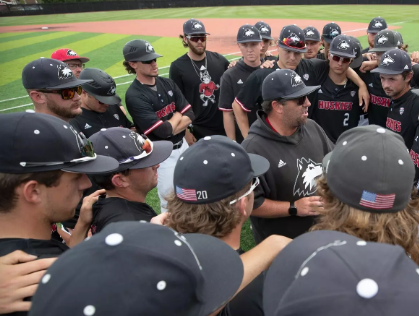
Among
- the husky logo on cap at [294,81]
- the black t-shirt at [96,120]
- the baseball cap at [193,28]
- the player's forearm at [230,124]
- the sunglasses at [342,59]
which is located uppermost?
the baseball cap at [193,28]

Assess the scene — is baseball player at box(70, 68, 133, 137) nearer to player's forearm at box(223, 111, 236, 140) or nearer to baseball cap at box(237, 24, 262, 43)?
player's forearm at box(223, 111, 236, 140)

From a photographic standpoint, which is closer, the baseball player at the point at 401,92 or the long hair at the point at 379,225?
the long hair at the point at 379,225

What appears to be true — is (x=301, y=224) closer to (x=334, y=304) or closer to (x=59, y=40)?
(x=334, y=304)

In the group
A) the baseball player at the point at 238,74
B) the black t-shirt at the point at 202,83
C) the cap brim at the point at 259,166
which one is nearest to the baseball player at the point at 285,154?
the cap brim at the point at 259,166

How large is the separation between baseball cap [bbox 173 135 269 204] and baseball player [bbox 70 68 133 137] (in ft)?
7.00

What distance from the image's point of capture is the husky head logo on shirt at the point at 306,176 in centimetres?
289

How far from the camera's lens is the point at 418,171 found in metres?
3.54

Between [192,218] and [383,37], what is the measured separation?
4.87m

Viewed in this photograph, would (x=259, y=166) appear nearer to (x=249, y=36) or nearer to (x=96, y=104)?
(x=96, y=104)

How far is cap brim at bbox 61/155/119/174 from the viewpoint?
187cm

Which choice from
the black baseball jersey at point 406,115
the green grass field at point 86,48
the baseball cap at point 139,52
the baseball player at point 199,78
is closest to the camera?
Answer: the black baseball jersey at point 406,115

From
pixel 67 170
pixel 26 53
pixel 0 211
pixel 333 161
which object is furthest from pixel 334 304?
pixel 26 53

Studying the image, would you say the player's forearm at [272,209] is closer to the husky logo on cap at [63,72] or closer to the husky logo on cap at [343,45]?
the husky logo on cap at [63,72]

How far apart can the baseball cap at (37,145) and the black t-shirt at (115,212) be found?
52cm
